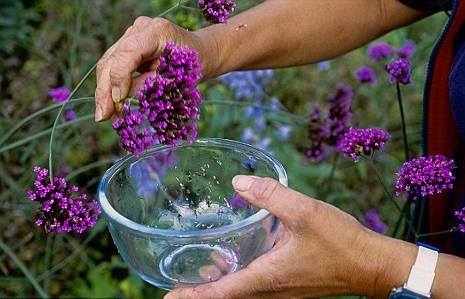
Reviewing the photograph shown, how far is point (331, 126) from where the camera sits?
153 centimetres

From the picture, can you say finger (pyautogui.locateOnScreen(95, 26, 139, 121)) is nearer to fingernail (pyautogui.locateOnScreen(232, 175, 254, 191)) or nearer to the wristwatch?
fingernail (pyautogui.locateOnScreen(232, 175, 254, 191))

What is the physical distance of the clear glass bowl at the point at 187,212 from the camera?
93 cm

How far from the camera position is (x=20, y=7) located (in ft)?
8.55

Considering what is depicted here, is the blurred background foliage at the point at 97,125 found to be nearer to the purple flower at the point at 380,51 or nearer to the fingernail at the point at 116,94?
the purple flower at the point at 380,51

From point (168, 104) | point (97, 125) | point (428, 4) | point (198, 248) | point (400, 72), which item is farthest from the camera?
point (97, 125)

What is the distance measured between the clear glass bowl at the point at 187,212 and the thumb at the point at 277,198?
2cm

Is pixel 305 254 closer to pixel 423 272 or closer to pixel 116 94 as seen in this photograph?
pixel 423 272

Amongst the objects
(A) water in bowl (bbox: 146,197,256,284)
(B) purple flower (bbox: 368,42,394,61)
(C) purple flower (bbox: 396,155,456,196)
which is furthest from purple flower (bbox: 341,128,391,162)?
(B) purple flower (bbox: 368,42,394,61)

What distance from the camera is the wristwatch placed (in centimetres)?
98

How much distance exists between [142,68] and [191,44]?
3.6 inches

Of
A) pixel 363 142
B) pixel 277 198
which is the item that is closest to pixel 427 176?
pixel 363 142

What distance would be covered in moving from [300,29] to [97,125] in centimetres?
102

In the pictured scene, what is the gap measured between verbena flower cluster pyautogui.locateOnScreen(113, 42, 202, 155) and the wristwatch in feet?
1.16

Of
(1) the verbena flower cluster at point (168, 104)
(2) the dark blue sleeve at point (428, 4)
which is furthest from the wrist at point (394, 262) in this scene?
(2) the dark blue sleeve at point (428, 4)
